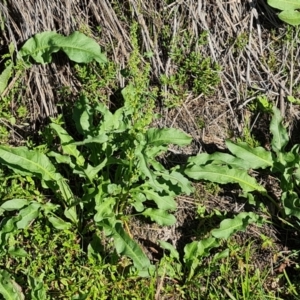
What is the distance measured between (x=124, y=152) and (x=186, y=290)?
2.95ft

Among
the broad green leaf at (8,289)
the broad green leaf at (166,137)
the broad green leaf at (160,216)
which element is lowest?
the broad green leaf at (8,289)

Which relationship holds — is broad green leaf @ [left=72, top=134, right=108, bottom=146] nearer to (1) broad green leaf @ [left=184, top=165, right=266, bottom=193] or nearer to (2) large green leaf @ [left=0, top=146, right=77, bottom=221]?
(2) large green leaf @ [left=0, top=146, right=77, bottom=221]

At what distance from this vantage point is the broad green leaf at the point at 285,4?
373 cm

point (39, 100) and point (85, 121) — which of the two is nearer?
point (85, 121)

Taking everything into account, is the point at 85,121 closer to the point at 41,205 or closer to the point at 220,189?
the point at 41,205

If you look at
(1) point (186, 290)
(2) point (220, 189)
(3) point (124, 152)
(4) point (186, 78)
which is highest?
(4) point (186, 78)

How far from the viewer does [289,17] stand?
3740mm

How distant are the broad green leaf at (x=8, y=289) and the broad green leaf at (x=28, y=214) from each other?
29 centimetres

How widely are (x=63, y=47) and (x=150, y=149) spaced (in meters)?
0.82

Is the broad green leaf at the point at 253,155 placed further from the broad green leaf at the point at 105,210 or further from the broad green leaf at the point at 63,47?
the broad green leaf at the point at 63,47

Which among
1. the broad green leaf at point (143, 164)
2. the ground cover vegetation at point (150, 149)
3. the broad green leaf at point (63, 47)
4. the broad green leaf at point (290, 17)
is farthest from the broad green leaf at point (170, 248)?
the broad green leaf at point (290, 17)

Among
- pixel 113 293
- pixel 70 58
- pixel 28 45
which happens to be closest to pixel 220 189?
pixel 113 293

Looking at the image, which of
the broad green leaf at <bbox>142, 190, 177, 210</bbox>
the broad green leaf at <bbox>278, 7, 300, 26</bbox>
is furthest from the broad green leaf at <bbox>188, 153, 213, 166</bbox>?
the broad green leaf at <bbox>278, 7, 300, 26</bbox>

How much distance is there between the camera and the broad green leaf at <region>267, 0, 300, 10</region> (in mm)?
3729
